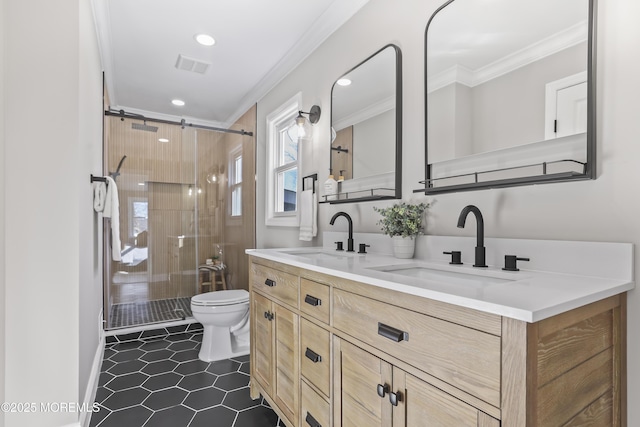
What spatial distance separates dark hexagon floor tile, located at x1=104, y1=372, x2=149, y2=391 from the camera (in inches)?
87.5

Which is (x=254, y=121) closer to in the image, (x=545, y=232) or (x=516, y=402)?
(x=545, y=232)

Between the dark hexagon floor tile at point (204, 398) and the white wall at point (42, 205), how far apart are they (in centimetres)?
61

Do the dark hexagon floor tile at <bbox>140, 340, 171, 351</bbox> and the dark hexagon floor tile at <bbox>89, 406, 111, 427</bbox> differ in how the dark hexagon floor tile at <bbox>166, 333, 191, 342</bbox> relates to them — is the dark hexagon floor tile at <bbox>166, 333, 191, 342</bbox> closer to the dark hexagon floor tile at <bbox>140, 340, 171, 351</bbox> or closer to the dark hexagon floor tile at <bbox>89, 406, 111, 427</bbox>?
the dark hexagon floor tile at <bbox>140, 340, 171, 351</bbox>

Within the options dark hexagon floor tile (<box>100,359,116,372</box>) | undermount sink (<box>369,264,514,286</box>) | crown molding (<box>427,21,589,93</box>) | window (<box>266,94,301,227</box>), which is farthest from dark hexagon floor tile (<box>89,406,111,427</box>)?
crown molding (<box>427,21,589,93</box>)

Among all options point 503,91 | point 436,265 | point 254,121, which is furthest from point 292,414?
point 254,121

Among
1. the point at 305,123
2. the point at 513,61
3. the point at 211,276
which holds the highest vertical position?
the point at 305,123

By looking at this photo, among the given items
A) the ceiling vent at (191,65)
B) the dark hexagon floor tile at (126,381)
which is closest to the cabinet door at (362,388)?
the dark hexagon floor tile at (126,381)

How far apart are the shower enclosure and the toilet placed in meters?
0.86

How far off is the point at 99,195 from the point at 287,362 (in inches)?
61.3

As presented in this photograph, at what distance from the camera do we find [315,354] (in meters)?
1.39

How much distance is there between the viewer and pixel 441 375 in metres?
0.86

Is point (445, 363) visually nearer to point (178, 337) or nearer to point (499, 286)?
point (499, 286)

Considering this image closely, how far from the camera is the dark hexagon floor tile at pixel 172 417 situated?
1.79m

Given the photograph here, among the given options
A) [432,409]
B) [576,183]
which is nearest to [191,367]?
[432,409]
